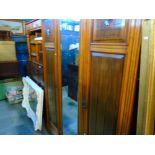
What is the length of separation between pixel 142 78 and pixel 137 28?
0.26 metres

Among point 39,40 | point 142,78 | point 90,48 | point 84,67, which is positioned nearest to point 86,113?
point 84,67

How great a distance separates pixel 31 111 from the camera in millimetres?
2801

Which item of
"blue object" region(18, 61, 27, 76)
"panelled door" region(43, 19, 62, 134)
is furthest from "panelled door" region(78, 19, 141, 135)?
"blue object" region(18, 61, 27, 76)

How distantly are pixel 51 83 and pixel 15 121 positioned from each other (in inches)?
52.8

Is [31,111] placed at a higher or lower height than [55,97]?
lower

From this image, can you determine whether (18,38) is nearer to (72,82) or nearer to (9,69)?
(9,69)

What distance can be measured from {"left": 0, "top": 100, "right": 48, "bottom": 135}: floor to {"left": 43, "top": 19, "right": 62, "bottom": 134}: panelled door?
415 mm

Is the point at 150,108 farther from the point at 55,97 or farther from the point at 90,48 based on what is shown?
the point at 55,97

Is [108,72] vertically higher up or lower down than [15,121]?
higher up

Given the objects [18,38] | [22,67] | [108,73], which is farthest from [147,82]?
[18,38]

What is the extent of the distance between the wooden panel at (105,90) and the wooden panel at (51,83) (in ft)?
2.78

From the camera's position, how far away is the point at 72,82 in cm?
258

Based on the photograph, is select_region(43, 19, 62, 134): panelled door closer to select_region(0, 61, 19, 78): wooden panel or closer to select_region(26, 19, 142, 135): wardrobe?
select_region(26, 19, 142, 135): wardrobe

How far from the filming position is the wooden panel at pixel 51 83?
75.0 inches
